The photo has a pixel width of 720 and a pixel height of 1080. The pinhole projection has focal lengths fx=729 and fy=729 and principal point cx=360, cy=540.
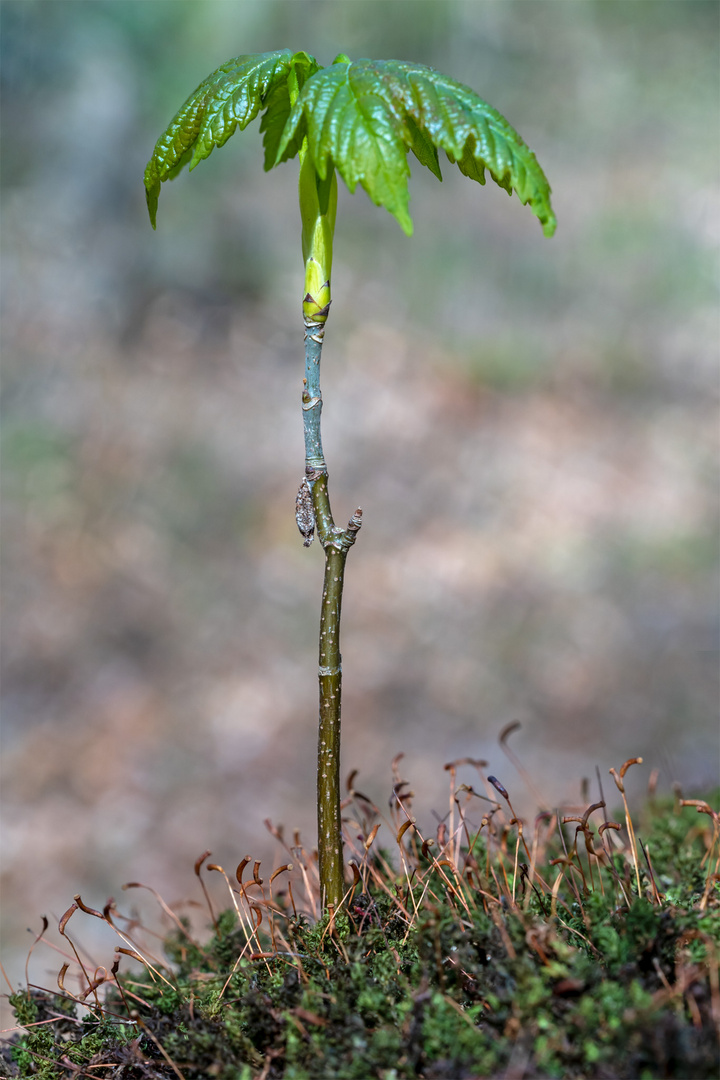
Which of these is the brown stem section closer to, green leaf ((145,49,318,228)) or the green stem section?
the green stem section

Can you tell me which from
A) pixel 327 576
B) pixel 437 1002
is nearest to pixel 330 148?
pixel 327 576

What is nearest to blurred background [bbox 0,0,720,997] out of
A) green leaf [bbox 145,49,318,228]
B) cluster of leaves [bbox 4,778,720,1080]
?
cluster of leaves [bbox 4,778,720,1080]

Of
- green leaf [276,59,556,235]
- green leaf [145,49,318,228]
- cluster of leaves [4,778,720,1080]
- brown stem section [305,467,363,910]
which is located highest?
green leaf [145,49,318,228]

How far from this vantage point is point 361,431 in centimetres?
358

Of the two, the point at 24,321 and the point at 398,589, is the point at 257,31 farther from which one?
the point at 398,589

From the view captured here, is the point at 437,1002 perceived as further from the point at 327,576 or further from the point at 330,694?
the point at 327,576

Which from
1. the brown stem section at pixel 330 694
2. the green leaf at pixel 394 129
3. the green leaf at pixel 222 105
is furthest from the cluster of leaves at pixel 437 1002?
the green leaf at pixel 222 105

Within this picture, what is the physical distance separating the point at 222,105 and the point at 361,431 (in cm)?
268

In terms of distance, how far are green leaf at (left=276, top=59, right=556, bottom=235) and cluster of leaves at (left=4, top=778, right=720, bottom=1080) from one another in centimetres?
81

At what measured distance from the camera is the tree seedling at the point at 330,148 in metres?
0.80

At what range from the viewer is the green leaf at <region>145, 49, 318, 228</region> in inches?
35.6

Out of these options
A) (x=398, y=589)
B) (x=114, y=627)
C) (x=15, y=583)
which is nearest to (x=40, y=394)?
(x=15, y=583)

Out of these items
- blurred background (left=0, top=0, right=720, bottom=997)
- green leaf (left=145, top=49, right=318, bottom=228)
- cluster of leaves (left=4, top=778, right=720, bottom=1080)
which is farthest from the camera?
blurred background (left=0, top=0, right=720, bottom=997)

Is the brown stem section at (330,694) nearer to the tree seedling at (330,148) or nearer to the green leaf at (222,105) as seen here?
the tree seedling at (330,148)
